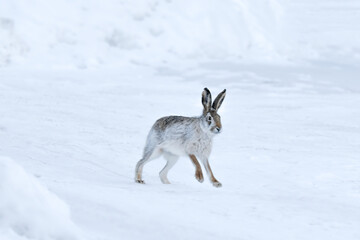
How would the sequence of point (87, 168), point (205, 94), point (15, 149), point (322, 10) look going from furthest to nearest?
point (322, 10) → point (15, 149) → point (87, 168) → point (205, 94)

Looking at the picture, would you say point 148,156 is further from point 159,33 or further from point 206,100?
point 159,33

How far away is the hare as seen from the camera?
6340 mm

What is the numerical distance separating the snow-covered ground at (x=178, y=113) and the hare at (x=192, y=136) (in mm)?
340

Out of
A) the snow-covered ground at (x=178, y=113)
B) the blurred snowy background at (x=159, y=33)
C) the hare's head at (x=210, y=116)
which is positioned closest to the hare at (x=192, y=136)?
the hare's head at (x=210, y=116)

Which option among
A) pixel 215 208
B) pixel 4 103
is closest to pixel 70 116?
pixel 4 103

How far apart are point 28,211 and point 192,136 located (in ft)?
9.73

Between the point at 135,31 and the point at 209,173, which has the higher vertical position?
the point at 135,31

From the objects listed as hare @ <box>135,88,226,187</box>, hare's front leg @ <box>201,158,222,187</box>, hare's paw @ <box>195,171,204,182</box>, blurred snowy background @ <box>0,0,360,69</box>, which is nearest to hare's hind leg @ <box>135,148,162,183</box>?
hare @ <box>135,88,226,187</box>

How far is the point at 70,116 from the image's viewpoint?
12773 mm

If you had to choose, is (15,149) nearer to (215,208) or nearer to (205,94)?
(205,94)

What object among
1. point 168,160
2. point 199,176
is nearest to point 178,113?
point 168,160

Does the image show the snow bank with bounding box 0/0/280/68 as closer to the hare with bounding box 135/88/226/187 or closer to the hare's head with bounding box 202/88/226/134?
the hare with bounding box 135/88/226/187

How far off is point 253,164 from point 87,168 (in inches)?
119

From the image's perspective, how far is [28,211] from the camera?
3645 millimetres
